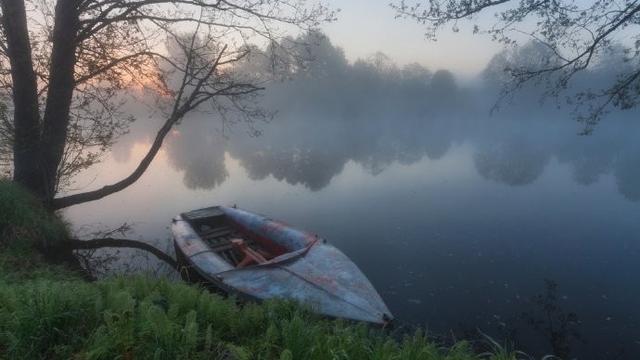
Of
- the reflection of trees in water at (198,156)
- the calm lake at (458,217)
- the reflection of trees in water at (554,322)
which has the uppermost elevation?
the reflection of trees in water at (198,156)

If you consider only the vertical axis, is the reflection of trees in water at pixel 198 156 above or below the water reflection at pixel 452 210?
above

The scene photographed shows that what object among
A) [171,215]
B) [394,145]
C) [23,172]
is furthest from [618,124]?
[23,172]

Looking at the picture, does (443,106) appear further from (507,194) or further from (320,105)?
(507,194)

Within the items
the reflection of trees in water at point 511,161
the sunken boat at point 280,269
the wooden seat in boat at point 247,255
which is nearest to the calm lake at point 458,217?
the reflection of trees in water at point 511,161

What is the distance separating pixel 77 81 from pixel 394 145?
39.7 meters

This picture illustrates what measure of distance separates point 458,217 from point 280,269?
12635mm

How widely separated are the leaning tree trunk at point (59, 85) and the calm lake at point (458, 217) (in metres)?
4.08

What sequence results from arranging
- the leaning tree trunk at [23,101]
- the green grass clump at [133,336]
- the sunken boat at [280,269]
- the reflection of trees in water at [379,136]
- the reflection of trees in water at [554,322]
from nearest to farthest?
the green grass clump at [133,336] < the sunken boat at [280,269] < the reflection of trees in water at [554,322] < the leaning tree trunk at [23,101] < the reflection of trees in water at [379,136]

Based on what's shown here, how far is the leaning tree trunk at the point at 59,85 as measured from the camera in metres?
11.1

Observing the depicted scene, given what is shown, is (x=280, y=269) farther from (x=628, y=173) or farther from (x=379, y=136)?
(x=379, y=136)

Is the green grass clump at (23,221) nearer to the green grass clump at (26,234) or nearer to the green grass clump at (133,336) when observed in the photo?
the green grass clump at (26,234)

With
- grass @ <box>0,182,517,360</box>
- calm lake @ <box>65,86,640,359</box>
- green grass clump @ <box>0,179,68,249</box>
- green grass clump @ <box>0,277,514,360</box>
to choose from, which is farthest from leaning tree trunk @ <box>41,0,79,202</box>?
green grass clump @ <box>0,277,514,360</box>

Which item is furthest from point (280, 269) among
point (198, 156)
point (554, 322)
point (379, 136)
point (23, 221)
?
point (379, 136)

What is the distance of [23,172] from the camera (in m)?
11.9
